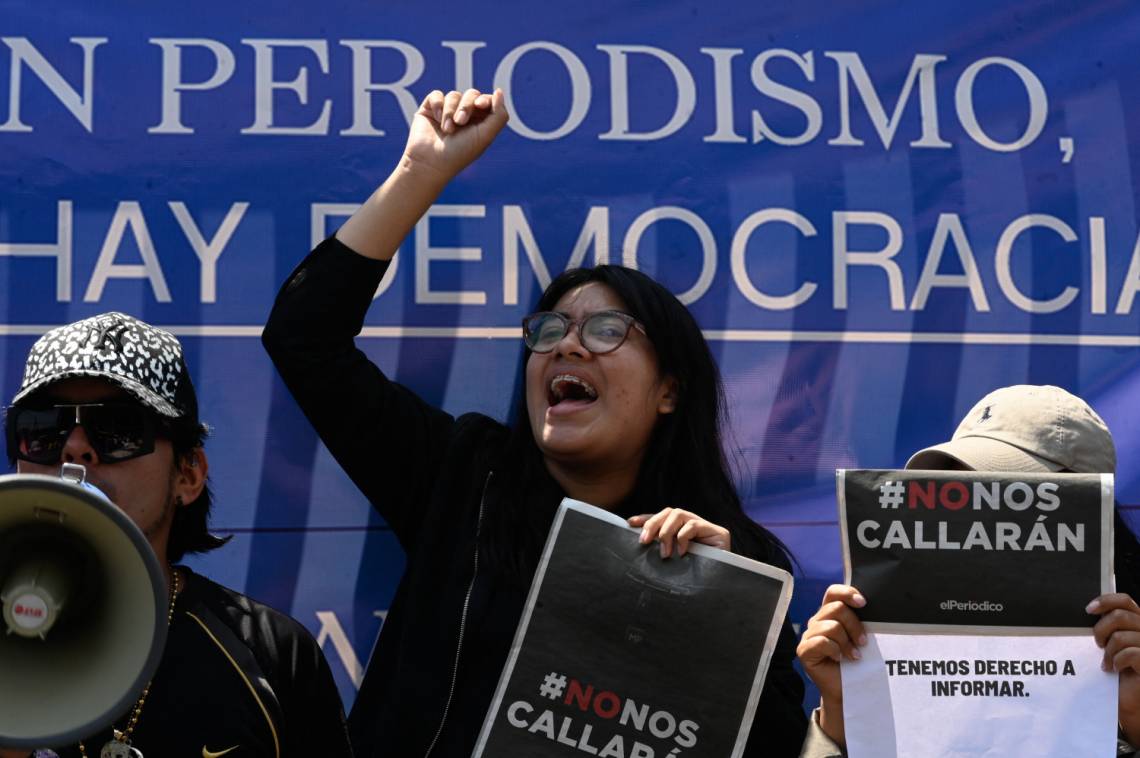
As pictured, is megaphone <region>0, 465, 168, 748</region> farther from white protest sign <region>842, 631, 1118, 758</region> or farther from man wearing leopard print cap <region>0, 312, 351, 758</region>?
white protest sign <region>842, 631, 1118, 758</region>

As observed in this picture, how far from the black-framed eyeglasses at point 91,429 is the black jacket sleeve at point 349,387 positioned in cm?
36

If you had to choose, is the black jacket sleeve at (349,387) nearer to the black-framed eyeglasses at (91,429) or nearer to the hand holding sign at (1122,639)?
the black-framed eyeglasses at (91,429)

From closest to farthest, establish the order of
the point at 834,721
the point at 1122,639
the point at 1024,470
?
the point at 1122,639 → the point at 834,721 → the point at 1024,470

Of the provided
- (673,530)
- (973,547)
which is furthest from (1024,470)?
(673,530)

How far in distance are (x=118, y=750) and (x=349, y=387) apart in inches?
32.1

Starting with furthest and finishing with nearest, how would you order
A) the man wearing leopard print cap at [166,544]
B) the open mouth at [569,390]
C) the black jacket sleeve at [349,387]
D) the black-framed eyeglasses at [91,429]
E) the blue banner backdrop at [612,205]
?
the blue banner backdrop at [612,205] < the open mouth at [569,390] < the black jacket sleeve at [349,387] < the black-framed eyeglasses at [91,429] < the man wearing leopard print cap at [166,544]

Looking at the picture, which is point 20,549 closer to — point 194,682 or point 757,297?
point 194,682

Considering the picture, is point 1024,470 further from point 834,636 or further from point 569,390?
point 569,390

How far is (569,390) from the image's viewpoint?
295 centimetres

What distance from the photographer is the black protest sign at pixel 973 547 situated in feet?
7.43

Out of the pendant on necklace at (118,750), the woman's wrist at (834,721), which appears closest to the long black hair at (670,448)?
the woman's wrist at (834,721)

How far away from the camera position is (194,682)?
2.39 m

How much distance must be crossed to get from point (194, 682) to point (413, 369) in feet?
3.55

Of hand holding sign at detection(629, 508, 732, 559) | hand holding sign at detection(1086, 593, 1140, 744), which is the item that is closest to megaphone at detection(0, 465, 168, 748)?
hand holding sign at detection(629, 508, 732, 559)
